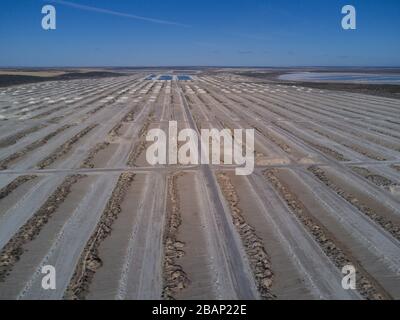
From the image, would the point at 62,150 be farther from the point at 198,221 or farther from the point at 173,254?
the point at 173,254

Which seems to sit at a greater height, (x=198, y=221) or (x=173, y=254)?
(x=198, y=221)

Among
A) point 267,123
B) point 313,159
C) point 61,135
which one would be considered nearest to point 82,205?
point 313,159

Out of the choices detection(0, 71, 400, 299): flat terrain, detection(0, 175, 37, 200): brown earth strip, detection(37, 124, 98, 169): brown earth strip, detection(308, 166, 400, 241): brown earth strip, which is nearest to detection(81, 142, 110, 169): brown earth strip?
detection(0, 71, 400, 299): flat terrain

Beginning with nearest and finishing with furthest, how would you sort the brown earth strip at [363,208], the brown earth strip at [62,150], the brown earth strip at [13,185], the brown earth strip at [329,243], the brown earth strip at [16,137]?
the brown earth strip at [329,243] < the brown earth strip at [363,208] < the brown earth strip at [13,185] < the brown earth strip at [62,150] < the brown earth strip at [16,137]

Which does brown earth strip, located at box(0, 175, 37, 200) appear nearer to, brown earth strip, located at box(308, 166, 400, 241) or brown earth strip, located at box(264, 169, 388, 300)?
brown earth strip, located at box(264, 169, 388, 300)

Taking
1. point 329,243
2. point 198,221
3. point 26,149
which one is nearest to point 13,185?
point 26,149

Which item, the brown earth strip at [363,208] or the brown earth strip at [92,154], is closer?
the brown earth strip at [363,208]

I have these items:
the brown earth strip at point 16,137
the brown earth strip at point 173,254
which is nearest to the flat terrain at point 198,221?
the brown earth strip at point 173,254

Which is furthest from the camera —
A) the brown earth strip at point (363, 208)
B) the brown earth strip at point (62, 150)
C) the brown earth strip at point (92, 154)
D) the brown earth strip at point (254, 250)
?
the brown earth strip at point (62, 150)

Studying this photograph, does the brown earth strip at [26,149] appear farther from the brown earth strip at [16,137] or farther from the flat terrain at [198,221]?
the brown earth strip at [16,137]
